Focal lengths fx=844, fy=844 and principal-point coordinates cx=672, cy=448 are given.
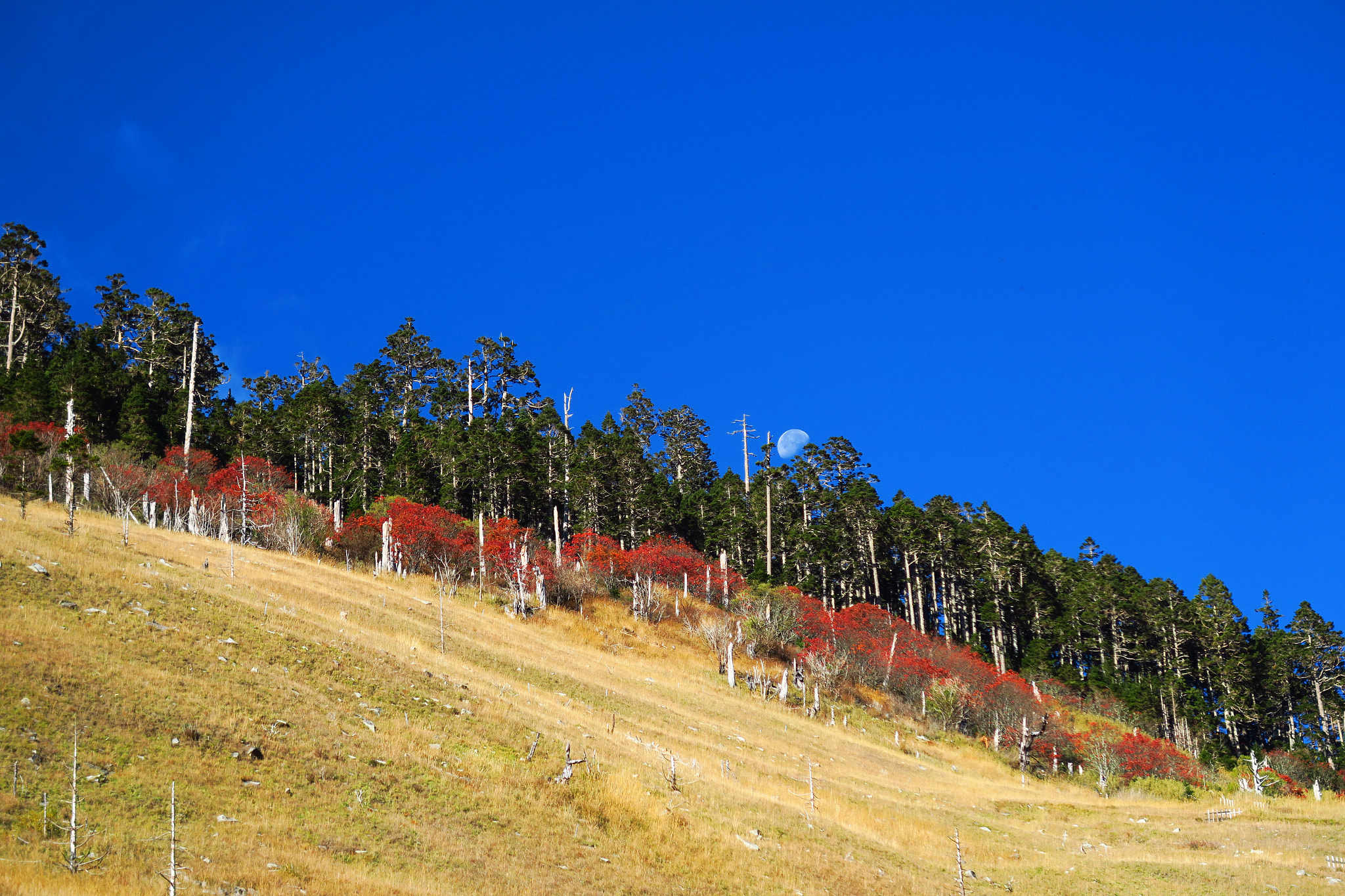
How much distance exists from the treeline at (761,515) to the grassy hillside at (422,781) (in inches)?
1124

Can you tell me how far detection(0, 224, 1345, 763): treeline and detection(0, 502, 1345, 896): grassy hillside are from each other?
93.7 ft

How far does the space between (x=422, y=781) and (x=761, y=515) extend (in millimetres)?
60824

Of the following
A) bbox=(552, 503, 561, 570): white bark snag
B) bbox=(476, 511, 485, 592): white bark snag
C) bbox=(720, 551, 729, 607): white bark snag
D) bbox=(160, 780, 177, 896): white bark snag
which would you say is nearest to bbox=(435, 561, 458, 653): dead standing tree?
bbox=(476, 511, 485, 592): white bark snag

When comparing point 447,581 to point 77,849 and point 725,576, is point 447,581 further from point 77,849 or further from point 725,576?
point 77,849

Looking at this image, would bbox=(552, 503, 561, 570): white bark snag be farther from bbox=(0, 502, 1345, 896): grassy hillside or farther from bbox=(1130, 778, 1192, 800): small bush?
bbox=(1130, 778, 1192, 800): small bush

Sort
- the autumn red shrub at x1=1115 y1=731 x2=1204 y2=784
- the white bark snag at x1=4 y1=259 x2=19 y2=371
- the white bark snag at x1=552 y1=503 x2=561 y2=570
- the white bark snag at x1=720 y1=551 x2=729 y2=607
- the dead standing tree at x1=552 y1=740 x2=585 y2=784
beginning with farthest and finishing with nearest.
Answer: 1. the white bark snag at x1=4 y1=259 x2=19 y2=371
2. the white bark snag at x1=720 y1=551 x2=729 y2=607
3. the white bark snag at x1=552 y1=503 x2=561 y2=570
4. the autumn red shrub at x1=1115 y1=731 x2=1204 y2=784
5. the dead standing tree at x1=552 y1=740 x2=585 y2=784

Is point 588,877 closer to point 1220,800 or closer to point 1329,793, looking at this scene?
point 1220,800

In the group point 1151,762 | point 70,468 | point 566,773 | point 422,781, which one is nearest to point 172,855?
point 422,781

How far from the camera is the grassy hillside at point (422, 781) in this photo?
1409 centimetres

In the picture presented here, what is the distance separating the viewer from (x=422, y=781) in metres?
18.3

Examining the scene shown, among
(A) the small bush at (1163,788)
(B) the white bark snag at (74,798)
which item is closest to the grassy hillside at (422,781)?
(B) the white bark snag at (74,798)

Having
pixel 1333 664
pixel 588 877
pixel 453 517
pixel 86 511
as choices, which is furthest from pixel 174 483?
pixel 1333 664

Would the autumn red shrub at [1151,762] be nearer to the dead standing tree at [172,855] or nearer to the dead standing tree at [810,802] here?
the dead standing tree at [810,802]

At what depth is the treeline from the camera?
63844mm
